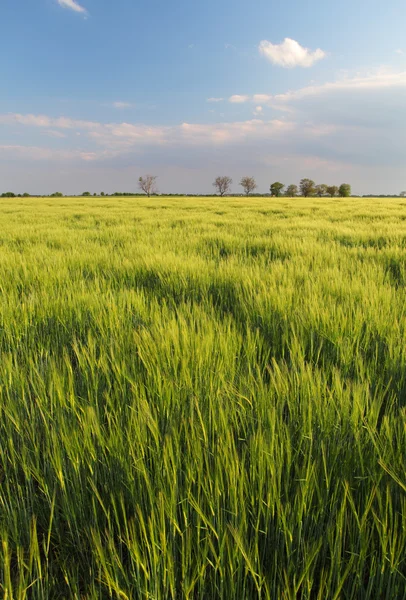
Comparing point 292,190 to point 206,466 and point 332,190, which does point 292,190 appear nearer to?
point 332,190

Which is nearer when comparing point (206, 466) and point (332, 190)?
point (206, 466)

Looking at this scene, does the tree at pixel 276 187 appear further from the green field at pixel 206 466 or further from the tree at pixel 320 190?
the green field at pixel 206 466

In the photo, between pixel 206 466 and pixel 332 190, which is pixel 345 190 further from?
pixel 206 466

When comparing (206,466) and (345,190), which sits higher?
(345,190)

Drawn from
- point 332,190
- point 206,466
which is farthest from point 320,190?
point 206,466

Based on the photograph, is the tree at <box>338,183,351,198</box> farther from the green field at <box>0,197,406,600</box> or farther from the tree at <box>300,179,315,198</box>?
the green field at <box>0,197,406,600</box>

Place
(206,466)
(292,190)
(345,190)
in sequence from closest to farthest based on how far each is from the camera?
(206,466), (345,190), (292,190)

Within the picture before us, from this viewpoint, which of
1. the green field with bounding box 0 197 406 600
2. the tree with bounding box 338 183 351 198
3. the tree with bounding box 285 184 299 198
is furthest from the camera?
the tree with bounding box 285 184 299 198

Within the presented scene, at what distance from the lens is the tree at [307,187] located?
83506 millimetres

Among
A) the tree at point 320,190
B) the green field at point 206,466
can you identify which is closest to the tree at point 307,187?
the tree at point 320,190

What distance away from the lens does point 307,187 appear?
84.2 metres

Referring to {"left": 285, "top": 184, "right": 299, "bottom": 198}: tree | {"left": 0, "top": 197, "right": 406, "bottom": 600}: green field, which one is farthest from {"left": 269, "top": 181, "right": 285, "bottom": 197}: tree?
{"left": 0, "top": 197, "right": 406, "bottom": 600}: green field

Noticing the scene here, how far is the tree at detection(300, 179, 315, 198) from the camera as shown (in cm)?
8351

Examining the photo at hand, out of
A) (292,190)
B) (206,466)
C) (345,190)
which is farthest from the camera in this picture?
(292,190)
